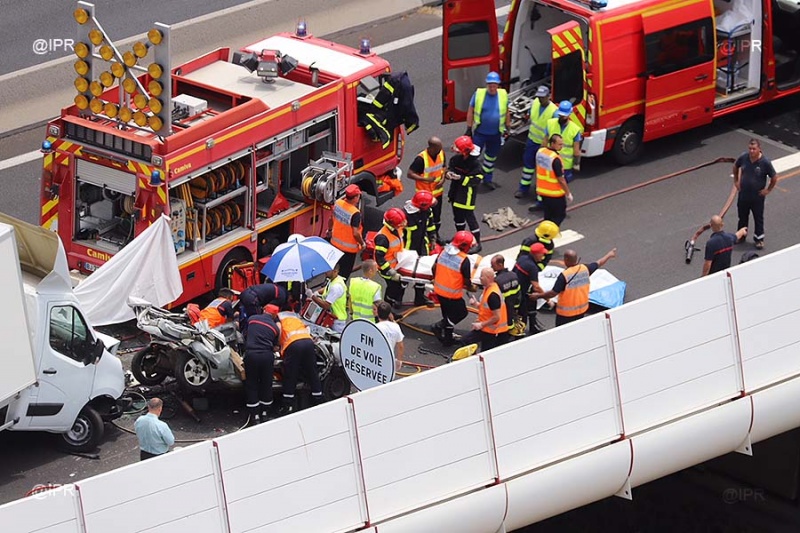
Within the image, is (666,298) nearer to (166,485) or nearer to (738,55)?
(166,485)

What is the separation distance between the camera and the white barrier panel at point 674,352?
47.3 feet

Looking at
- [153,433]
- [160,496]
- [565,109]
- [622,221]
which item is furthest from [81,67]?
[622,221]

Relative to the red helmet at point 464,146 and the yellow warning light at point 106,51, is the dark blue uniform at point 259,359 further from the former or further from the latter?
the red helmet at point 464,146

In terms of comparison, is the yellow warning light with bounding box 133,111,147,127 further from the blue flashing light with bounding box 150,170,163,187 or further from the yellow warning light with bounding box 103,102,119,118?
the blue flashing light with bounding box 150,170,163,187

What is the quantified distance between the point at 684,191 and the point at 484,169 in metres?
2.73

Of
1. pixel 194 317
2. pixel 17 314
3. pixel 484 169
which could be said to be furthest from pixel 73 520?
pixel 484 169

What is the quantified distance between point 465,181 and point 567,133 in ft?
6.35

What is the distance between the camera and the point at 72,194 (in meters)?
18.6

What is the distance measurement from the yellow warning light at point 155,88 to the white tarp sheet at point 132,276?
1506mm

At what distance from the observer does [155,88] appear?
17875 millimetres

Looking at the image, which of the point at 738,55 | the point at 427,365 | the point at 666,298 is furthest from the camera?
the point at 738,55

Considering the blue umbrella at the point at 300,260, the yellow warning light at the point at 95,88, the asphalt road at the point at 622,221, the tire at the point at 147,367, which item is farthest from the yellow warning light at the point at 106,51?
the asphalt road at the point at 622,221

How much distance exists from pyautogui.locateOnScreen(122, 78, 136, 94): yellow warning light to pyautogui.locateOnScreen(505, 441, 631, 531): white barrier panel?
674 cm

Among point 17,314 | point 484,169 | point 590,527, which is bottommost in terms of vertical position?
point 590,527
